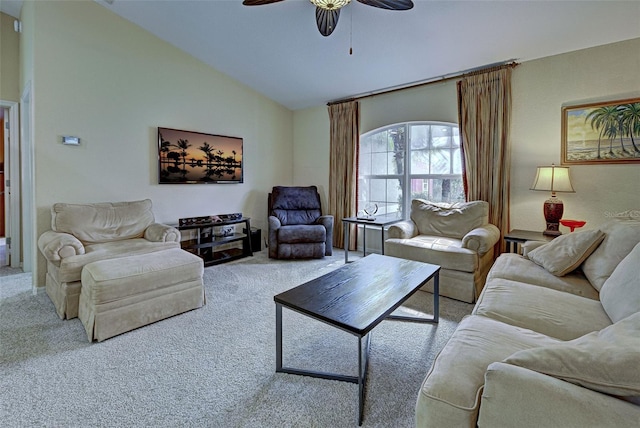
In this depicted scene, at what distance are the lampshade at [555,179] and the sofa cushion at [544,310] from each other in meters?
1.51

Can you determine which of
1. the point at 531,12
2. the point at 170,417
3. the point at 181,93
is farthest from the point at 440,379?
the point at 181,93

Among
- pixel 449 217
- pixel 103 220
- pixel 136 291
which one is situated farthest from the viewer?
pixel 449 217

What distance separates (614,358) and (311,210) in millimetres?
4322

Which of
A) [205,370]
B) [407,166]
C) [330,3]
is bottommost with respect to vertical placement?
[205,370]

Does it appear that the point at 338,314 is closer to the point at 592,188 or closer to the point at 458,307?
the point at 458,307

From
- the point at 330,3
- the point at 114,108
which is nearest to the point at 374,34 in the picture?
the point at 330,3

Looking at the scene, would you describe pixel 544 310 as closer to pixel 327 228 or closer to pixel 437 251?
pixel 437 251

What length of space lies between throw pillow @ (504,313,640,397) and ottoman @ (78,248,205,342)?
2.39m

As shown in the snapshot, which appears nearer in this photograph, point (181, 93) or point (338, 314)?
point (338, 314)

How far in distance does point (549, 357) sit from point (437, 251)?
215 centimetres

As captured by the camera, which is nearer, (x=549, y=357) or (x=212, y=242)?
(x=549, y=357)

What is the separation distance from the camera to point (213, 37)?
3.65m

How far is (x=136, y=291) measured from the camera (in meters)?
2.34

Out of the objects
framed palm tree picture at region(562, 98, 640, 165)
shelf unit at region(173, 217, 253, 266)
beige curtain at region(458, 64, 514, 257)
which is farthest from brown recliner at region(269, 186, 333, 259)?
framed palm tree picture at region(562, 98, 640, 165)
